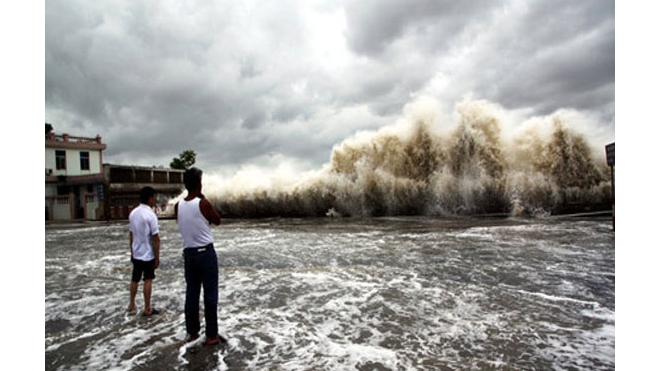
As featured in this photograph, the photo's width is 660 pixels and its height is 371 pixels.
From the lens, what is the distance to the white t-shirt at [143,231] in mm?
3816

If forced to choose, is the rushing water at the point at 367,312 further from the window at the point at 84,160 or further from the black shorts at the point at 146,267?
the window at the point at 84,160

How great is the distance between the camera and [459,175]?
1589cm

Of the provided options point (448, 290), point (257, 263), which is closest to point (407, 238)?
point (257, 263)

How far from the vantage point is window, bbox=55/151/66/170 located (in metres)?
27.6

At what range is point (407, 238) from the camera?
8.84 metres

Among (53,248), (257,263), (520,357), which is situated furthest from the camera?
(53,248)

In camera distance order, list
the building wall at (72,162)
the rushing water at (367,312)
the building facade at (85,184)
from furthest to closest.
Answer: the building wall at (72,162)
the building facade at (85,184)
the rushing water at (367,312)

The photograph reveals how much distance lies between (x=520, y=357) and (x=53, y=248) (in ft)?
38.7

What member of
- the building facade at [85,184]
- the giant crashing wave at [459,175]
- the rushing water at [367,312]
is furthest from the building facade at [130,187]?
the rushing water at [367,312]

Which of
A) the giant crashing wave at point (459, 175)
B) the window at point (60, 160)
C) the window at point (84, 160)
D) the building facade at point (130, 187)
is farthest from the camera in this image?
the window at point (84, 160)

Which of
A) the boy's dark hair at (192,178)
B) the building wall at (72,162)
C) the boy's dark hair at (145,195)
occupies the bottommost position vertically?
the boy's dark hair at (145,195)

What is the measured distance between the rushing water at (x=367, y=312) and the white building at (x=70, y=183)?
22429 millimetres

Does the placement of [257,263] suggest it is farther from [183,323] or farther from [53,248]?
[53,248]

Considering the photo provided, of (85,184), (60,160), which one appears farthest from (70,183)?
(60,160)
